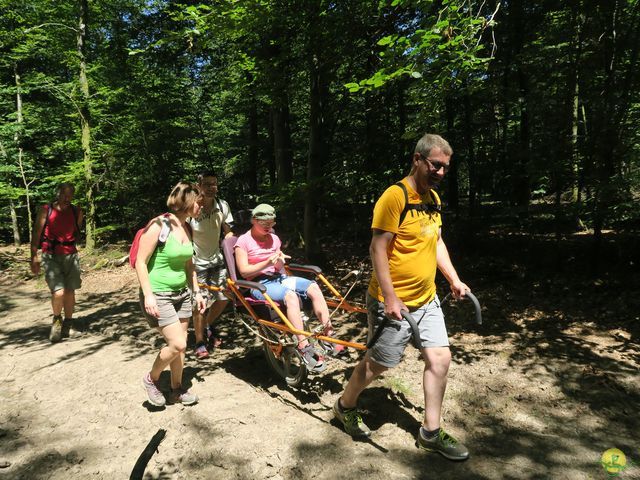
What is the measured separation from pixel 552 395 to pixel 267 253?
2.98 meters

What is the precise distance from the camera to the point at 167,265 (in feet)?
11.3

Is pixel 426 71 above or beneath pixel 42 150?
beneath

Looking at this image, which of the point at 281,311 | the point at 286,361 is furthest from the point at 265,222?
the point at 286,361

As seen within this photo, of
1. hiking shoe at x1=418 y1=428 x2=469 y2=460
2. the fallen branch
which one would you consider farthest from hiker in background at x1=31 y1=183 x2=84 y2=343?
hiking shoe at x1=418 y1=428 x2=469 y2=460

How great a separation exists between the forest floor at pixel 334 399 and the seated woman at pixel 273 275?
686 mm

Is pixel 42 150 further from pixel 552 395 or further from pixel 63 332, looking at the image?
pixel 552 395

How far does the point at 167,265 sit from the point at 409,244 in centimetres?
199

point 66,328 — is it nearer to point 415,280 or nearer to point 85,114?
point 415,280

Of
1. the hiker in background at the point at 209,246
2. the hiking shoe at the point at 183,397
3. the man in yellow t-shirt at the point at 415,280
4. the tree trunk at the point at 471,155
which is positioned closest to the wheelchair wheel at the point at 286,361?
the hiking shoe at the point at 183,397

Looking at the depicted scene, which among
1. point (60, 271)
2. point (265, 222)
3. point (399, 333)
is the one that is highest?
point (265, 222)

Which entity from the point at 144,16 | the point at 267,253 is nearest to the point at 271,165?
the point at 144,16

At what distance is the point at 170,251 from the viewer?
11.1 feet

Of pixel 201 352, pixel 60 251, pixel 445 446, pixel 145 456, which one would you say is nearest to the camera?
pixel 145 456

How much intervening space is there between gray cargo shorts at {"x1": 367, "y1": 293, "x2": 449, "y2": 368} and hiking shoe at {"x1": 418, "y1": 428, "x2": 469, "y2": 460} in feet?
2.07
